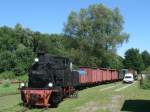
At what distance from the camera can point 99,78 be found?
6356 centimetres

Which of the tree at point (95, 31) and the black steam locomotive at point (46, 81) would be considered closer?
the black steam locomotive at point (46, 81)

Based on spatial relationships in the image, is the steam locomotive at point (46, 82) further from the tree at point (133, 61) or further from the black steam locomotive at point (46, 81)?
the tree at point (133, 61)

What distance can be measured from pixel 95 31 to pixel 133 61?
84.8 metres

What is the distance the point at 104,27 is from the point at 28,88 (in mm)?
63281

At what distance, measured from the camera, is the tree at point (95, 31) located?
86500 mm

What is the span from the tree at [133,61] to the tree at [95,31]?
79925 millimetres

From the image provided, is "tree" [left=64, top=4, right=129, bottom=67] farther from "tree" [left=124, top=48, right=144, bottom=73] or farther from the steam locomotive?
"tree" [left=124, top=48, right=144, bottom=73]

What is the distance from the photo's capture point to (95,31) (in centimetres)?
8744

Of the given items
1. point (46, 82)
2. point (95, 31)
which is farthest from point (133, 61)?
point (46, 82)

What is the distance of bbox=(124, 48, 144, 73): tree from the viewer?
16809 centimetres

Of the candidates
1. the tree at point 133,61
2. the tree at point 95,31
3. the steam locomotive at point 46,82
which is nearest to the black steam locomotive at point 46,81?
the steam locomotive at point 46,82

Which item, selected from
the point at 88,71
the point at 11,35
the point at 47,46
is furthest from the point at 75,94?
the point at 47,46

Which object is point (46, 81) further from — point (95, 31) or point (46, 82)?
point (95, 31)

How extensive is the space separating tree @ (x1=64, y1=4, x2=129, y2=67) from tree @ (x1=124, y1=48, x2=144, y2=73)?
79.9 metres
